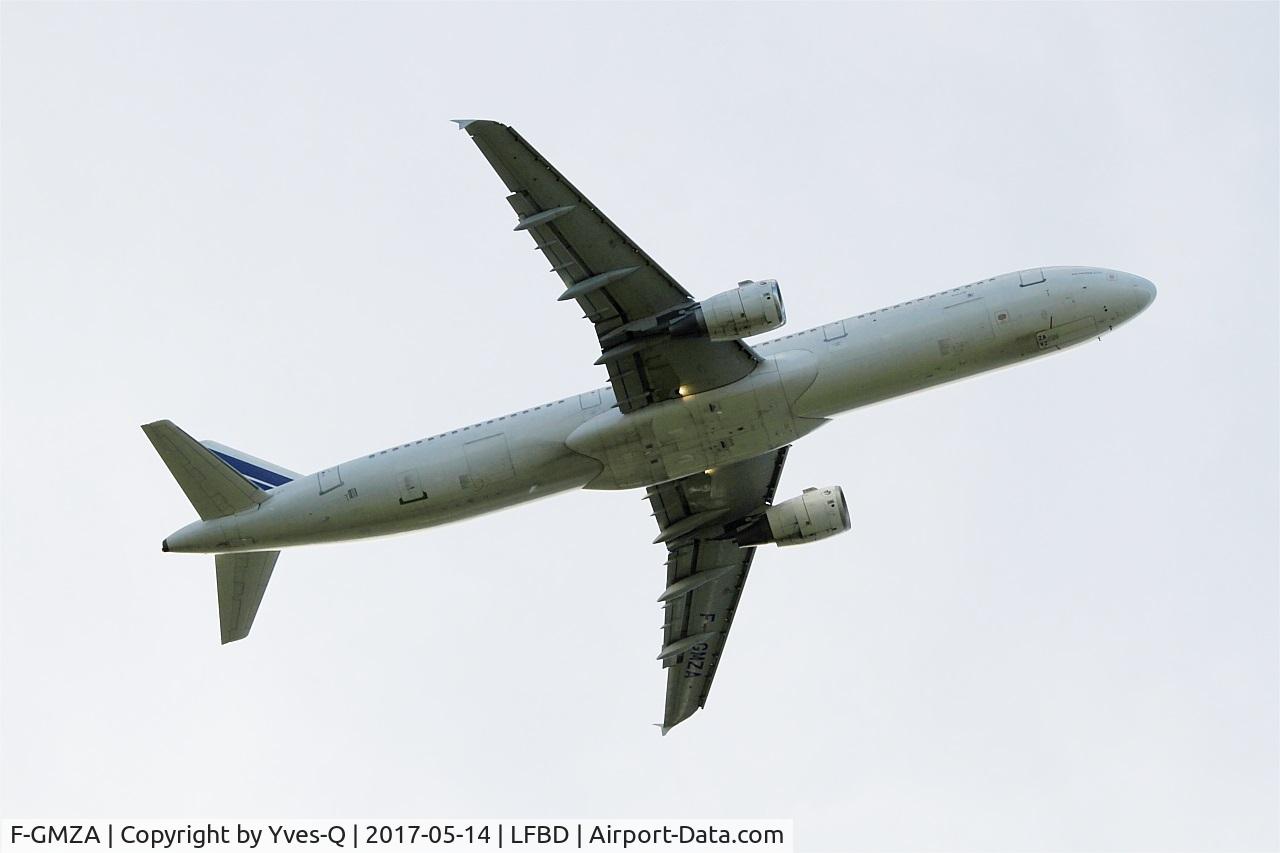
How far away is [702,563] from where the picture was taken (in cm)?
5353

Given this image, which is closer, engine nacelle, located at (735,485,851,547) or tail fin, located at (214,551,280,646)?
tail fin, located at (214,551,280,646)

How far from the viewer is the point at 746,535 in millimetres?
52062

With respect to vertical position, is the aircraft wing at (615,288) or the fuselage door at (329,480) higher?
the aircraft wing at (615,288)

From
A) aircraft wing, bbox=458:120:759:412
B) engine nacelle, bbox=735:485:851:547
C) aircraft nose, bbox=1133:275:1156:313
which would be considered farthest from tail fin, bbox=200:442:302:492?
aircraft nose, bbox=1133:275:1156:313

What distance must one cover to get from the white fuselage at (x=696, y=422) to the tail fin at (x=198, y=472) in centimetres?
56

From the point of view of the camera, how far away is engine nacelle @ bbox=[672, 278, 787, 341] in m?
43.5

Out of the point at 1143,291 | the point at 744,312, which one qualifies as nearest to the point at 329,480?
the point at 744,312

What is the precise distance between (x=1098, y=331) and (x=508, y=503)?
756 inches

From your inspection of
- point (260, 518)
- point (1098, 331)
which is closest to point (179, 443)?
point (260, 518)

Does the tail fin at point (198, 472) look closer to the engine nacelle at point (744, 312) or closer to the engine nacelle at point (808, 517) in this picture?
the engine nacelle at point (744, 312)

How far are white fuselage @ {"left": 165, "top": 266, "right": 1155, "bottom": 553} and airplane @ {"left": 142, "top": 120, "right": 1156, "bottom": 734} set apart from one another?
50 millimetres

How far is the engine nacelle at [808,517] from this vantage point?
50656mm

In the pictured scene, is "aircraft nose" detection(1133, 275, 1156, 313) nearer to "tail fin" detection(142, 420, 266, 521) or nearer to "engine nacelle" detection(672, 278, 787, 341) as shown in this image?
"engine nacelle" detection(672, 278, 787, 341)

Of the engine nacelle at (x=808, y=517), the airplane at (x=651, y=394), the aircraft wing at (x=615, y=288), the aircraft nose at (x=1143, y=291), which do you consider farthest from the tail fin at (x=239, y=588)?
the aircraft nose at (x=1143, y=291)
